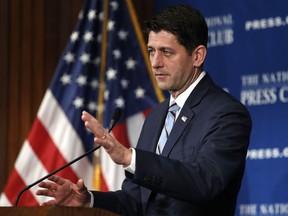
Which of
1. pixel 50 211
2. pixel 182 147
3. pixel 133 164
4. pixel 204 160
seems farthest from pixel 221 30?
pixel 50 211

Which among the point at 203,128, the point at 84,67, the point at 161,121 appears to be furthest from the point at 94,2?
the point at 203,128

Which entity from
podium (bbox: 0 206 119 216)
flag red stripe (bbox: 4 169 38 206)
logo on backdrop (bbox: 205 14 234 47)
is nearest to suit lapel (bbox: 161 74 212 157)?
podium (bbox: 0 206 119 216)

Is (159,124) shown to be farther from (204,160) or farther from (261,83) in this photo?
(261,83)

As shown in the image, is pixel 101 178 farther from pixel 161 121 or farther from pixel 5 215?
pixel 5 215

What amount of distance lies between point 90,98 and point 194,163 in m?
2.29

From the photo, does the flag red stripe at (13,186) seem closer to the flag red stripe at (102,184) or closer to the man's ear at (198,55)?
the flag red stripe at (102,184)

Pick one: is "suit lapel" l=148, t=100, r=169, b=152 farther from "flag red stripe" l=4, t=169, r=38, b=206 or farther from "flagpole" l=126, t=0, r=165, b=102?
"flag red stripe" l=4, t=169, r=38, b=206

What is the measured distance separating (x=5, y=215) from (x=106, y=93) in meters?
2.51

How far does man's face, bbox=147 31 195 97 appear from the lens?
3148 mm

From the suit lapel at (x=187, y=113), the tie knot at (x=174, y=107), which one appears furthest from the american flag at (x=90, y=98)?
the suit lapel at (x=187, y=113)

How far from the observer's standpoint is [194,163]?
2.80 metres

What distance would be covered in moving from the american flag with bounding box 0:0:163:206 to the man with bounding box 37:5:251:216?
1491 millimetres

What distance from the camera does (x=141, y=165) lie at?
8.73ft

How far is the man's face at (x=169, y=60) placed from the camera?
3.15m
